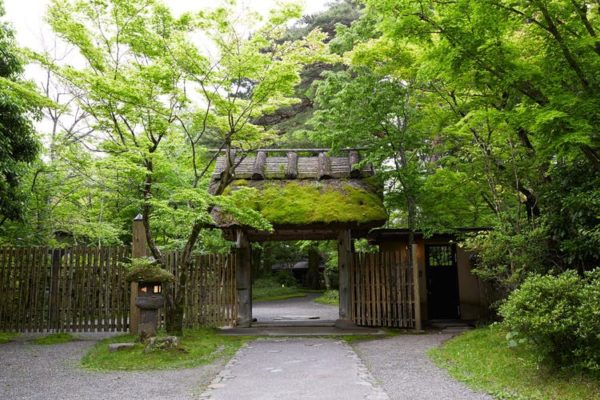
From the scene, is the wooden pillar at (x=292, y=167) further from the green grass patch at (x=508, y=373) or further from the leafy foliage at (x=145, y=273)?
the green grass patch at (x=508, y=373)

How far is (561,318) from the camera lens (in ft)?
16.7

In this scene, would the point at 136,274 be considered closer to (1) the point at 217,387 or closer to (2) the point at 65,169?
(1) the point at 217,387

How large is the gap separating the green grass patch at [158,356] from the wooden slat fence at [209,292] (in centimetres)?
A: 169

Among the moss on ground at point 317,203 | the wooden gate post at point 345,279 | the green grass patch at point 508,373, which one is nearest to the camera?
the green grass patch at point 508,373

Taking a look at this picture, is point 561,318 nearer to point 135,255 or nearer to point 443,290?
point 443,290

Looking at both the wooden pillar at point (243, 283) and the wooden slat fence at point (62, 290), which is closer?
the wooden slat fence at point (62, 290)

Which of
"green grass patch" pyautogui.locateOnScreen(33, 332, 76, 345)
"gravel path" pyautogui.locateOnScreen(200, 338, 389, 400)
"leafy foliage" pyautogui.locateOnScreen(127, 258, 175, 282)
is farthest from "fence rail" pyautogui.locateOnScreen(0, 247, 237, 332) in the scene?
"gravel path" pyautogui.locateOnScreen(200, 338, 389, 400)

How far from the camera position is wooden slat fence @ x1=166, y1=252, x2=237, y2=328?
10844 mm

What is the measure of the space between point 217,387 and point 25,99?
7.40m

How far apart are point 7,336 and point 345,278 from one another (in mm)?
7708

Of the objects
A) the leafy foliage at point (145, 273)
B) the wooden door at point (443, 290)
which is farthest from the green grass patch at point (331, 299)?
the leafy foliage at point (145, 273)

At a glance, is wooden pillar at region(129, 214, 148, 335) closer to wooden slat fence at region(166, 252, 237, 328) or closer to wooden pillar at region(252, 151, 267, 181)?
wooden slat fence at region(166, 252, 237, 328)

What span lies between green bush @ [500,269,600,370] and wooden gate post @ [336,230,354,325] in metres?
5.88

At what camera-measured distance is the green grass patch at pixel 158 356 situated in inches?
271
